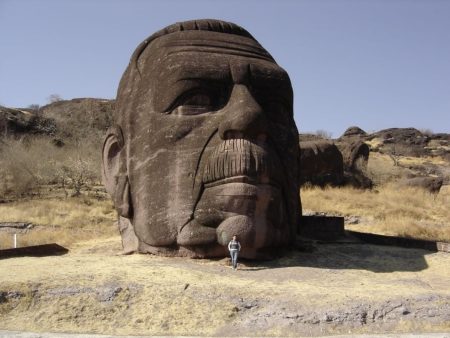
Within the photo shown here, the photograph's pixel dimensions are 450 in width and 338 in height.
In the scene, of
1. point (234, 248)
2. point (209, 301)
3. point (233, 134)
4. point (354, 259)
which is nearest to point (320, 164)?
point (354, 259)

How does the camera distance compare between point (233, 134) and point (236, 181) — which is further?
point (233, 134)

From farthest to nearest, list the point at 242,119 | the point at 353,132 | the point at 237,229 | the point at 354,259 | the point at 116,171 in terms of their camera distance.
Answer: the point at 353,132 < the point at 354,259 < the point at 116,171 < the point at 242,119 < the point at 237,229

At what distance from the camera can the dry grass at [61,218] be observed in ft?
57.9

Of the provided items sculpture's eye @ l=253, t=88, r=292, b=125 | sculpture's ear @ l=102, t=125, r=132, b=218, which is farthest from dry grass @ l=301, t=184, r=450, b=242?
sculpture's ear @ l=102, t=125, r=132, b=218

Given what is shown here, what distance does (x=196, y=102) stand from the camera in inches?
397

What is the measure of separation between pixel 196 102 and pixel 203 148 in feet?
2.86

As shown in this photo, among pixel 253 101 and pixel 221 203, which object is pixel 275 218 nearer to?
pixel 221 203

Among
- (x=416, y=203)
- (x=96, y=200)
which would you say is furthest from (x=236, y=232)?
(x=96, y=200)

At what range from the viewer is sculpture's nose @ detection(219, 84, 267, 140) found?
9562mm

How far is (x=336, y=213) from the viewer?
63.3 feet

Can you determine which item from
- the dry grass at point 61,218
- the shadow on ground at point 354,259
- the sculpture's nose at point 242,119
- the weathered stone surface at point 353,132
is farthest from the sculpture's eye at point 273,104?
the weathered stone surface at point 353,132

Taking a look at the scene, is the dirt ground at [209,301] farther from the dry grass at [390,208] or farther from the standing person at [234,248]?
the dry grass at [390,208]

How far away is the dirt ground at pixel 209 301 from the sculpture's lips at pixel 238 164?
1.47 m

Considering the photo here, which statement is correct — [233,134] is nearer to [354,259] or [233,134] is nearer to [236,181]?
[236,181]
